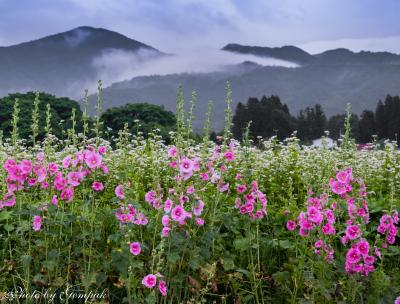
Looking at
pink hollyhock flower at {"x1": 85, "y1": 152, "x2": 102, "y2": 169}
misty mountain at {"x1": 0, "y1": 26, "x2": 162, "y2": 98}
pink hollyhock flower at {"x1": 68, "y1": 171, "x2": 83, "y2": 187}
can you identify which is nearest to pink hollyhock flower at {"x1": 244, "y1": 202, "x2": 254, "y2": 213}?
pink hollyhock flower at {"x1": 85, "y1": 152, "x2": 102, "y2": 169}

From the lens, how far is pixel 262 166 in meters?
7.88

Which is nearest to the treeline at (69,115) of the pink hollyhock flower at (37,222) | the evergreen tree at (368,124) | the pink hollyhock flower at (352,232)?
the evergreen tree at (368,124)

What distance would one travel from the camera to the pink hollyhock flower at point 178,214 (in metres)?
3.66

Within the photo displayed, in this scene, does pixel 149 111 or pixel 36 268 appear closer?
pixel 36 268

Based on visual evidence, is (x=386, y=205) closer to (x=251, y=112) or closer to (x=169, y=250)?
(x=169, y=250)

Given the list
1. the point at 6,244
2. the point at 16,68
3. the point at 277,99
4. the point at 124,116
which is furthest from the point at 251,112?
the point at 16,68

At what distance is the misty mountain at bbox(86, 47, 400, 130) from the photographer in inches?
3509

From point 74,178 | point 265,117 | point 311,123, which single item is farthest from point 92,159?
point 311,123

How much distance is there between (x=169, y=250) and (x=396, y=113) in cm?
3624

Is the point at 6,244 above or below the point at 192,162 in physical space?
below

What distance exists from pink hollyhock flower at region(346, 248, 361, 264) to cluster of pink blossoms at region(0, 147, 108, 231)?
1888 mm

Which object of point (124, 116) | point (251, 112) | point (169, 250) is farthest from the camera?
point (251, 112)

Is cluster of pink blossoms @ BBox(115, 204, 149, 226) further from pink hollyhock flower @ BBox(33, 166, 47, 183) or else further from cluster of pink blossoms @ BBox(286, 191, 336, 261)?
cluster of pink blossoms @ BBox(286, 191, 336, 261)

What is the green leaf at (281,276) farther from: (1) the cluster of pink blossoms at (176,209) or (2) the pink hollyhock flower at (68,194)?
(2) the pink hollyhock flower at (68,194)
